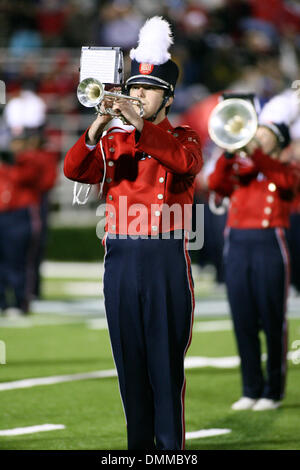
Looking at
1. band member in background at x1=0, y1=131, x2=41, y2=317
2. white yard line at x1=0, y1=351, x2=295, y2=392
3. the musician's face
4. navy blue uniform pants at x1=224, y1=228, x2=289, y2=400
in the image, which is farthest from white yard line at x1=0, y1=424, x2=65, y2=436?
band member in background at x1=0, y1=131, x2=41, y2=317

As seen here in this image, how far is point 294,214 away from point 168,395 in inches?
325

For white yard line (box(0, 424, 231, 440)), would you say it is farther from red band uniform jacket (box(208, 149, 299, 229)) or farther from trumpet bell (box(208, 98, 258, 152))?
trumpet bell (box(208, 98, 258, 152))

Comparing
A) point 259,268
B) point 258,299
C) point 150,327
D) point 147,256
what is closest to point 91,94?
point 147,256

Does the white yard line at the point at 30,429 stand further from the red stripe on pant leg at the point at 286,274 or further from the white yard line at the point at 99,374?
the red stripe on pant leg at the point at 286,274

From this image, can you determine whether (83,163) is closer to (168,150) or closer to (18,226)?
(168,150)

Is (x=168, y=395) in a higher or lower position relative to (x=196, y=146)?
lower

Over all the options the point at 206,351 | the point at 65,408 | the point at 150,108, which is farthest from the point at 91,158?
the point at 206,351

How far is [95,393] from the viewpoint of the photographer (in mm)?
6598

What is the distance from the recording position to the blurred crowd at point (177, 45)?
16.0 meters

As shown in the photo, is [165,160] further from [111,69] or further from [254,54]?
[254,54]

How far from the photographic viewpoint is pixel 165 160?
12.6 feet

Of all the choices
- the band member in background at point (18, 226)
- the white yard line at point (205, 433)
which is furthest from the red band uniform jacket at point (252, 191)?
the band member in background at point (18, 226)

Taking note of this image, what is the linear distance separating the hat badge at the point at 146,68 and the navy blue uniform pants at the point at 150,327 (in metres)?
0.69

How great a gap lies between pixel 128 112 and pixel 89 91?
8.2 inches
